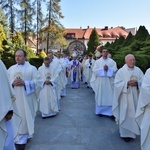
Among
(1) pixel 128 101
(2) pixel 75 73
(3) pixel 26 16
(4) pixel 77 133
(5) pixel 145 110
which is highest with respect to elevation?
(3) pixel 26 16

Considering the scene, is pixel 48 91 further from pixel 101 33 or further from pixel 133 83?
pixel 101 33

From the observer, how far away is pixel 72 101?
35.1 ft

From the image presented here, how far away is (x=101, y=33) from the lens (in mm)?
77062

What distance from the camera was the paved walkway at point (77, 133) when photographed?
5.34 m

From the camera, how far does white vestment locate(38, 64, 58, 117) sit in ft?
25.9

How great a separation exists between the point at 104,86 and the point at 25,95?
341cm

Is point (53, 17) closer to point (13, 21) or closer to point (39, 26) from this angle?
point (39, 26)

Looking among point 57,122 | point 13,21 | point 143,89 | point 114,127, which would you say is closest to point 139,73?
point 143,89

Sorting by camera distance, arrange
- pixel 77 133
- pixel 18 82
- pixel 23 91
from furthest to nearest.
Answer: pixel 77 133, pixel 23 91, pixel 18 82

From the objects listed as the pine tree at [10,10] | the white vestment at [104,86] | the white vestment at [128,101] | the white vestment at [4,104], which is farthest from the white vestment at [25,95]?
the pine tree at [10,10]

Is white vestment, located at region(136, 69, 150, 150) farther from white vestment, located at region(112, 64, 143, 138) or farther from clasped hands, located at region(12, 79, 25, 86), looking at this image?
clasped hands, located at region(12, 79, 25, 86)

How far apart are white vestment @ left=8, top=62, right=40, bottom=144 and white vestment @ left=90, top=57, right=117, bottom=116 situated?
3.01m

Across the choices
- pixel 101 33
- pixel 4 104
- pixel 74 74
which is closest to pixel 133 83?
pixel 4 104

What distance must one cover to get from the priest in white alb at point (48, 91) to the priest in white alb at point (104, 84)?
1.40m
